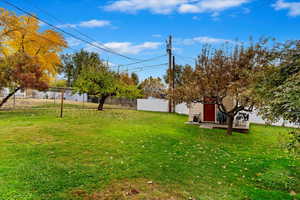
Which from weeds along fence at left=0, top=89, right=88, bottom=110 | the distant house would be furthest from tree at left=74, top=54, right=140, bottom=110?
the distant house

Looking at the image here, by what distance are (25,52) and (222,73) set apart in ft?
53.0

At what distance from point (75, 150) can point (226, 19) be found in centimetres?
1486

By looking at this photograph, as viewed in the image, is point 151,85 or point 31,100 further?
point 151,85

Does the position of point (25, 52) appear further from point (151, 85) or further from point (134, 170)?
point (151, 85)

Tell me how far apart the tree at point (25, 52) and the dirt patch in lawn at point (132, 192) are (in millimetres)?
12477

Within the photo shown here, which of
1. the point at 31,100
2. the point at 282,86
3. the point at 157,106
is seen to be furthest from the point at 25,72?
the point at 31,100

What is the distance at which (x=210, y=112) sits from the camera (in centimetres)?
1487

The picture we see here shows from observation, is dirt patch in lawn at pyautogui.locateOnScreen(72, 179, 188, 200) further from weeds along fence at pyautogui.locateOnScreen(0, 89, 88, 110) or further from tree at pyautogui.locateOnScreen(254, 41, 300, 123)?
weeds along fence at pyautogui.locateOnScreen(0, 89, 88, 110)

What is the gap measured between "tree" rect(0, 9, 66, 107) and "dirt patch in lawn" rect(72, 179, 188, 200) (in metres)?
12.5

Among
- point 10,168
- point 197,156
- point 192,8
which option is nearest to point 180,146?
point 197,156

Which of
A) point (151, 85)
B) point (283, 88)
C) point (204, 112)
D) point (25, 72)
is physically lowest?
point (204, 112)

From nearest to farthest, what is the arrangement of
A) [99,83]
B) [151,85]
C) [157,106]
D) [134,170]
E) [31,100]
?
1. [134,170]
2. [99,83]
3. [157,106]
4. [31,100]
5. [151,85]

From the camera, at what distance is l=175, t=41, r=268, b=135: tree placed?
8.84m

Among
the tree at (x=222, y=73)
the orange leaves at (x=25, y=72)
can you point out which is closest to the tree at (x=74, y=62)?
the orange leaves at (x=25, y=72)
